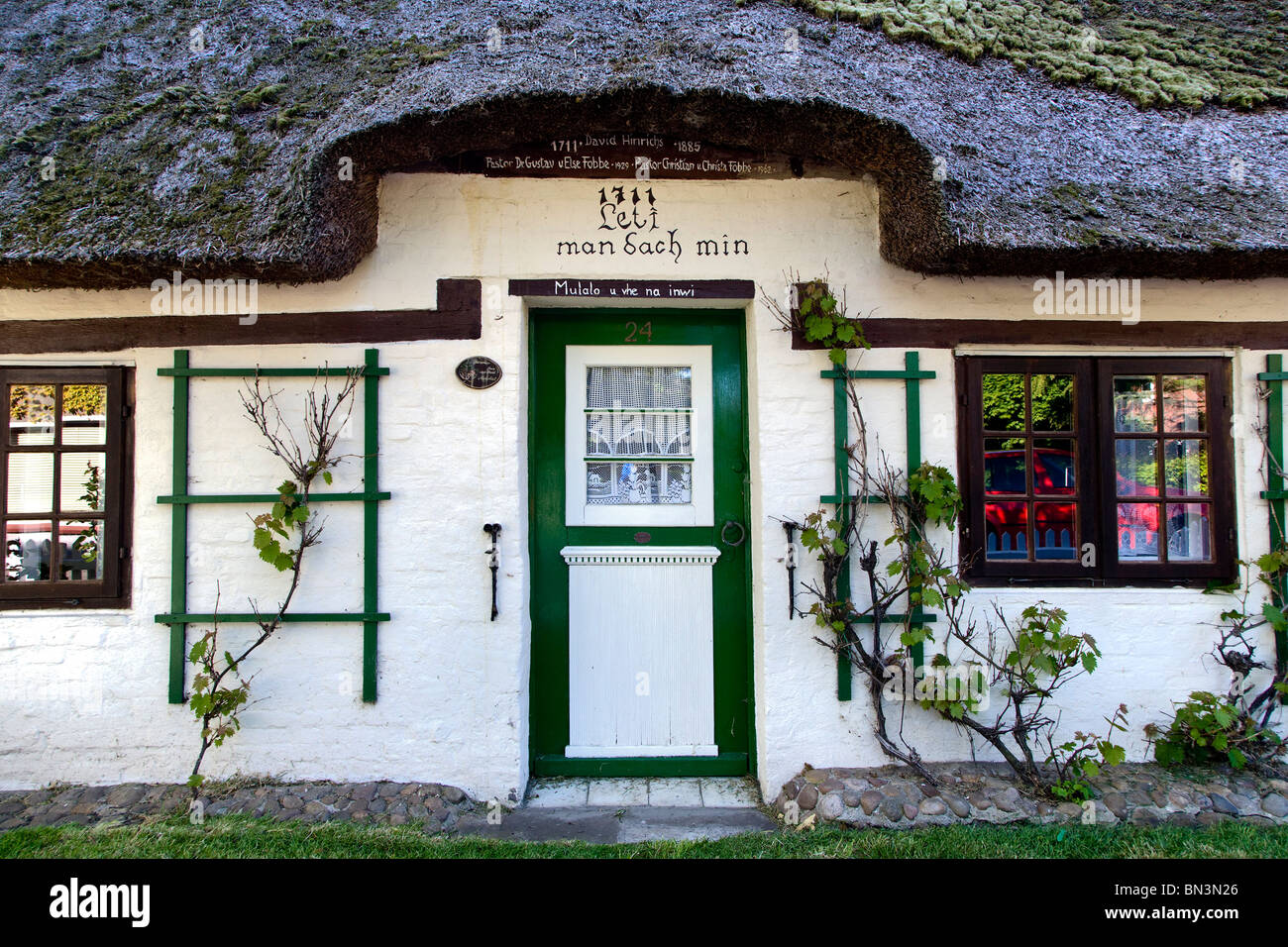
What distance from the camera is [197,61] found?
3457 millimetres

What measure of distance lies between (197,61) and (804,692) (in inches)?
166

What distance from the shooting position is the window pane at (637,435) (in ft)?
11.7

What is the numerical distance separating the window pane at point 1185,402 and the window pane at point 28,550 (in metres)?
5.42

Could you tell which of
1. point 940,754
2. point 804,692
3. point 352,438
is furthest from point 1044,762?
point 352,438

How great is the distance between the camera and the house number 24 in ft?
11.7

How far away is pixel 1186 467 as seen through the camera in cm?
349

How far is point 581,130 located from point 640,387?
3.94ft

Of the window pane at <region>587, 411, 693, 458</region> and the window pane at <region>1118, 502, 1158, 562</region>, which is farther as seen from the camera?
the window pane at <region>587, 411, 693, 458</region>

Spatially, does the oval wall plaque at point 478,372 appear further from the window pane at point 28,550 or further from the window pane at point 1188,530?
the window pane at point 1188,530

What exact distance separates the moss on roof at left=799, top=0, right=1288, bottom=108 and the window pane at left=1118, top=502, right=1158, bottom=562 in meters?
1.99

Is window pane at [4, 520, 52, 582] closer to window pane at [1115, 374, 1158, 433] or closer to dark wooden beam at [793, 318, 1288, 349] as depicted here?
dark wooden beam at [793, 318, 1288, 349]

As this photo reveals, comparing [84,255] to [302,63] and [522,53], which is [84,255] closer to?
[302,63]

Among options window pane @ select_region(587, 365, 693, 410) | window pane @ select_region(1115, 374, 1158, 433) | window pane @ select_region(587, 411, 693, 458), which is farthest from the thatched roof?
window pane @ select_region(587, 411, 693, 458)

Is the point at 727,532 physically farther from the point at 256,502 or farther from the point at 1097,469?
the point at 256,502
